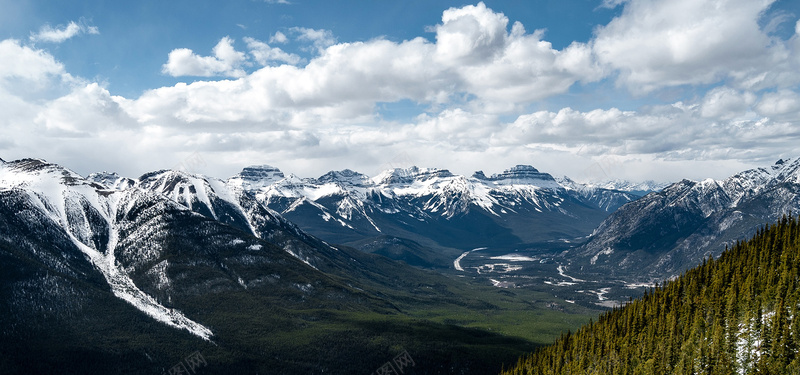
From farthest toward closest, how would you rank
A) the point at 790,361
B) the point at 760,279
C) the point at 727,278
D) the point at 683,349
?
the point at 727,278 → the point at 760,279 → the point at 683,349 → the point at 790,361

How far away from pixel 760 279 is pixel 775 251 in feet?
80.9

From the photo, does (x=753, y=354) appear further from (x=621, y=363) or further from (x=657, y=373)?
(x=621, y=363)

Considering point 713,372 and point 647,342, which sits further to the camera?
point 647,342

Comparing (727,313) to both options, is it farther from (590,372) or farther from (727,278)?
(590,372)

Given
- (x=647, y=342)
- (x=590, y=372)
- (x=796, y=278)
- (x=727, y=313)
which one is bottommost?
(x=590, y=372)

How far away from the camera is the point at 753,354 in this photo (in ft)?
482

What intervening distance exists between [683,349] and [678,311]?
115 ft

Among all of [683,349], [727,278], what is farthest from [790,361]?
[727,278]

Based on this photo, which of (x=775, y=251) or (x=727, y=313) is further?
(x=775, y=251)

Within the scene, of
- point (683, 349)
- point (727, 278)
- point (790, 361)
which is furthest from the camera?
point (727, 278)

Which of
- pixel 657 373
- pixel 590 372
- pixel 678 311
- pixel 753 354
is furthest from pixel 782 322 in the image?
pixel 590 372

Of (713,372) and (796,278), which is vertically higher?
(796,278)

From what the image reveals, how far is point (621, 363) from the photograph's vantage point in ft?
621

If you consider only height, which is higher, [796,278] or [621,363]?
[796,278]
